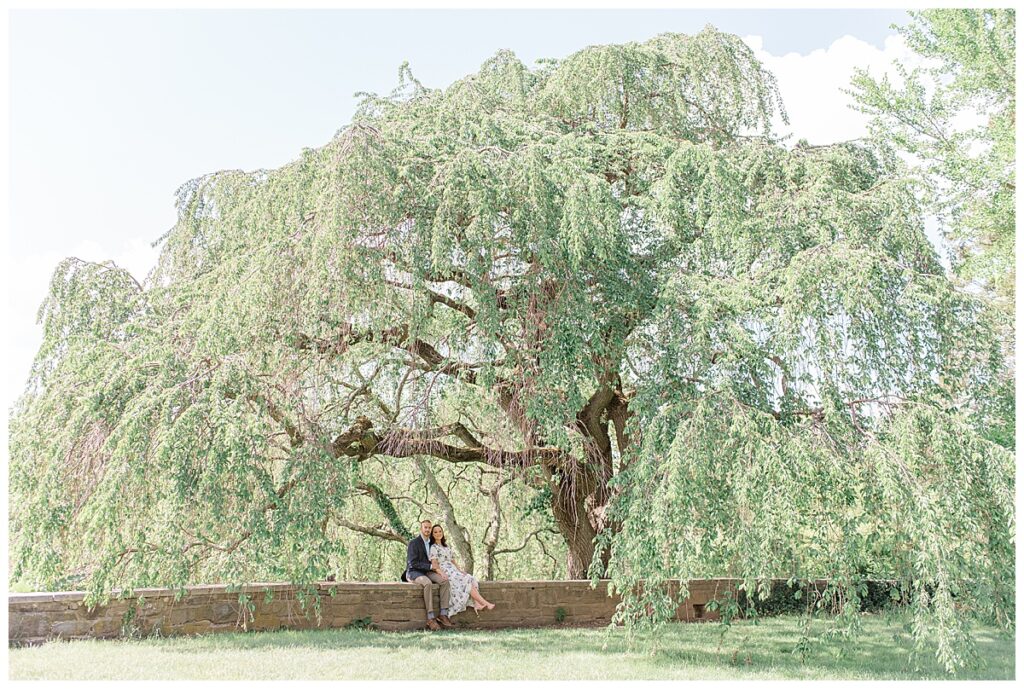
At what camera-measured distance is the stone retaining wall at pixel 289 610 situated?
24.0 feet

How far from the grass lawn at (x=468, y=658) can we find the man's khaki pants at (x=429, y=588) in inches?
12.2

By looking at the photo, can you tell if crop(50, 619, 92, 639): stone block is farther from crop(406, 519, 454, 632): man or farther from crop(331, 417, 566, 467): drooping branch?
crop(406, 519, 454, 632): man

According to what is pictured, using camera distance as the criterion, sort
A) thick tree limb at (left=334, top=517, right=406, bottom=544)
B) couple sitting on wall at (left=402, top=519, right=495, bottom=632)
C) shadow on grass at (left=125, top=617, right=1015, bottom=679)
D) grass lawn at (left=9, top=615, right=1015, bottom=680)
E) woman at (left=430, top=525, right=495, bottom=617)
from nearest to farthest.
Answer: grass lawn at (left=9, top=615, right=1015, bottom=680)
shadow on grass at (left=125, top=617, right=1015, bottom=679)
couple sitting on wall at (left=402, top=519, right=495, bottom=632)
woman at (left=430, top=525, right=495, bottom=617)
thick tree limb at (left=334, top=517, right=406, bottom=544)

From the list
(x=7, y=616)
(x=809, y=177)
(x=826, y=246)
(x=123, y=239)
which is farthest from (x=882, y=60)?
(x=7, y=616)

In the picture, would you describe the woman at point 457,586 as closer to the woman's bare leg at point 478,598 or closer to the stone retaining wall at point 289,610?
the woman's bare leg at point 478,598

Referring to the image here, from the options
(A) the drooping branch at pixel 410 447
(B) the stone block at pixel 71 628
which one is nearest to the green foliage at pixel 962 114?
(A) the drooping branch at pixel 410 447

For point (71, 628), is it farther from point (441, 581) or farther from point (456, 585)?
point (456, 585)

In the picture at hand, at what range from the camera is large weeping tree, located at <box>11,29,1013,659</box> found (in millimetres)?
6570

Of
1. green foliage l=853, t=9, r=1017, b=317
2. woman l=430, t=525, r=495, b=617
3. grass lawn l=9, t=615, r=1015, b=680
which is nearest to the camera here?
grass lawn l=9, t=615, r=1015, b=680

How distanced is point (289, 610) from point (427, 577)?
4.29 feet

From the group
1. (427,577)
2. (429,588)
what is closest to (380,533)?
(427,577)

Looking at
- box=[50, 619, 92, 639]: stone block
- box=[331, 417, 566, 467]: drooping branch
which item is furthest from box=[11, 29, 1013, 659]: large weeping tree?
box=[50, 619, 92, 639]: stone block

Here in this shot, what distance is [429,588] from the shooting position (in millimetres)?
8547

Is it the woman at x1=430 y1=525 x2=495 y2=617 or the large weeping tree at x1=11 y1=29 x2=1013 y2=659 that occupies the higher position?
the large weeping tree at x1=11 y1=29 x2=1013 y2=659
